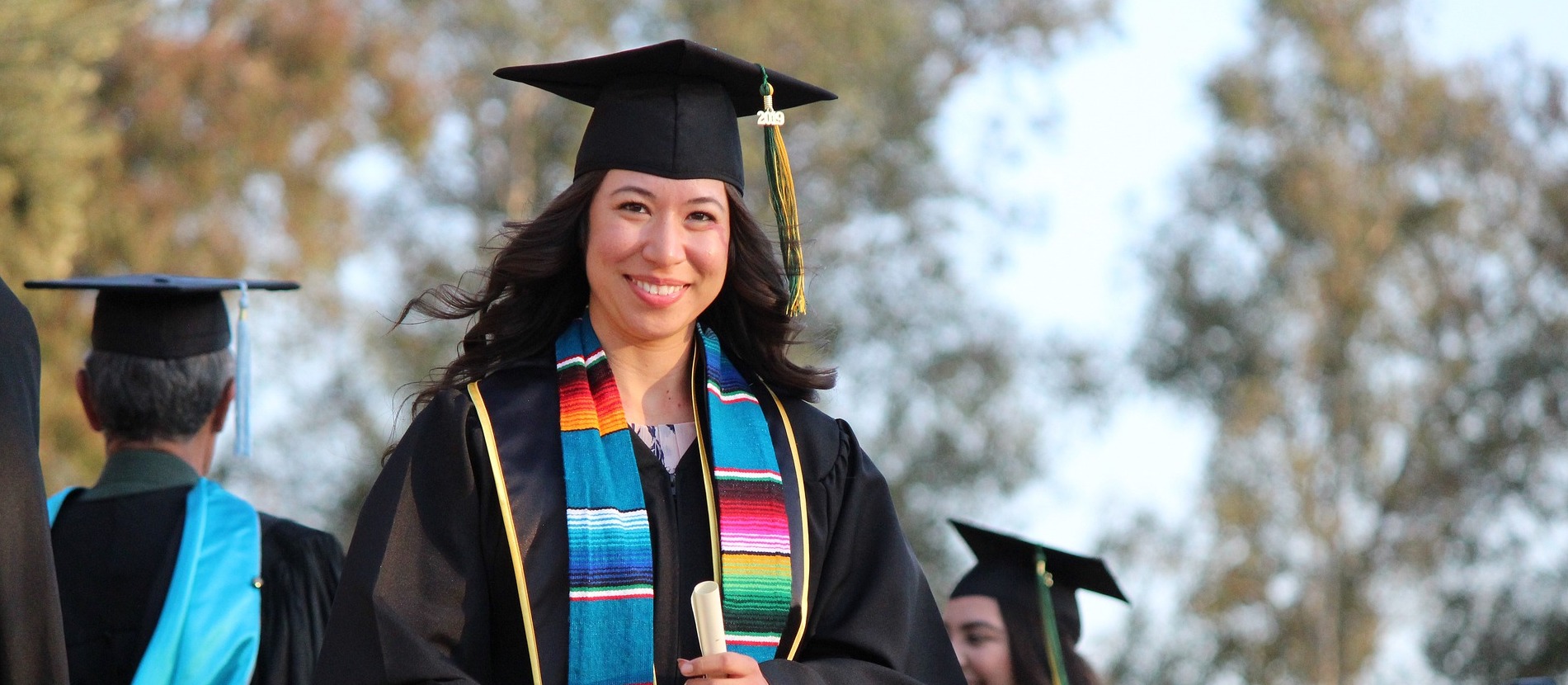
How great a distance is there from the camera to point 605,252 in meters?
3.19

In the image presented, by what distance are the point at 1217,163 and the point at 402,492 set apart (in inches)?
738

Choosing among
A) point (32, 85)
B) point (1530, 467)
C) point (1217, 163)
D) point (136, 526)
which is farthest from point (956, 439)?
point (136, 526)

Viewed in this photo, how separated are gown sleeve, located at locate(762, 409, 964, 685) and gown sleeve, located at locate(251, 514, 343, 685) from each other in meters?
1.41

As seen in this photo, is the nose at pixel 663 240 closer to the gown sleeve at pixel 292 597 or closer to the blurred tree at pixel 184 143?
the gown sleeve at pixel 292 597

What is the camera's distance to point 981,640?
217 inches

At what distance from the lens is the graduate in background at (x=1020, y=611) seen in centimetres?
539

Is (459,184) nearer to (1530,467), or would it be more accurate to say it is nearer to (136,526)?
(1530,467)

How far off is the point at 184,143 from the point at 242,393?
31.9 ft

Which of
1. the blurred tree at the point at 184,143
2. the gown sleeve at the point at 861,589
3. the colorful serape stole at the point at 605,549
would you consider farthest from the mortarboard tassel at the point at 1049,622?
the blurred tree at the point at 184,143

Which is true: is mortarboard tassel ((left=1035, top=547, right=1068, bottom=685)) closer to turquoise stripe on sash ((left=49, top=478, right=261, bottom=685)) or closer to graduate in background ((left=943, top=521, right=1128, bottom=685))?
graduate in background ((left=943, top=521, right=1128, bottom=685))

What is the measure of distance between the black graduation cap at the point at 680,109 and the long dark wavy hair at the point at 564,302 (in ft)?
0.18

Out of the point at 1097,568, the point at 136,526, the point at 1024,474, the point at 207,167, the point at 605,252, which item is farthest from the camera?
the point at 1024,474

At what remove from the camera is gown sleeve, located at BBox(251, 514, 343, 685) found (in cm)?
415

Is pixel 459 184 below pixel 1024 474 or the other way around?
the other way around
